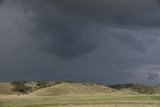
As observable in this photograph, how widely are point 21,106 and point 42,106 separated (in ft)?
17.4

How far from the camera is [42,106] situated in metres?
96.2

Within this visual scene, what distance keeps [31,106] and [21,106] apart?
9.08 ft

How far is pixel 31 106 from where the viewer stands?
97.2 meters

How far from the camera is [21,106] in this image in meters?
95.8
